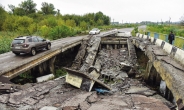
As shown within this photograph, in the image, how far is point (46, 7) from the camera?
77.2 metres

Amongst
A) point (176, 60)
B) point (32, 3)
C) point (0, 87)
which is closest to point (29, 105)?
point (0, 87)

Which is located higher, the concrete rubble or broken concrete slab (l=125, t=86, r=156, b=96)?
the concrete rubble

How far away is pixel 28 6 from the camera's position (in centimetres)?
7019

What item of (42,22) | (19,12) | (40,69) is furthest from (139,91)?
(19,12)

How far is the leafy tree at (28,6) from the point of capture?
68875 millimetres

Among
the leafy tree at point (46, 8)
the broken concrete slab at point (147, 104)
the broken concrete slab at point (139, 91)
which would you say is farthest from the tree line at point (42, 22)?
the broken concrete slab at point (147, 104)

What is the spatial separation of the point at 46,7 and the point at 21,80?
7030 cm

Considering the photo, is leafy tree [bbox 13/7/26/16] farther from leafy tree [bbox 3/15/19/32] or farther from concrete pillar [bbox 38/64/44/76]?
concrete pillar [bbox 38/64/44/76]

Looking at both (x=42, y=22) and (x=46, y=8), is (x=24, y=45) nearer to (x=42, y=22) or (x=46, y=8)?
(x=42, y=22)

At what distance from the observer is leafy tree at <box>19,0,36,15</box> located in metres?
68.9

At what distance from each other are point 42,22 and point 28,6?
28.9 metres

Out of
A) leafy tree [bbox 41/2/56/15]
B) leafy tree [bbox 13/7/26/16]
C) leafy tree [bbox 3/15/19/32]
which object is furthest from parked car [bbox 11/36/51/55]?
leafy tree [bbox 41/2/56/15]

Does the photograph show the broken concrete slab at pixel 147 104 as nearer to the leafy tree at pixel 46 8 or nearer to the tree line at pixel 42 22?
the tree line at pixel 42 22

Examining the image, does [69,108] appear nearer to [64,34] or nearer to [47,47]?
[47,47]
